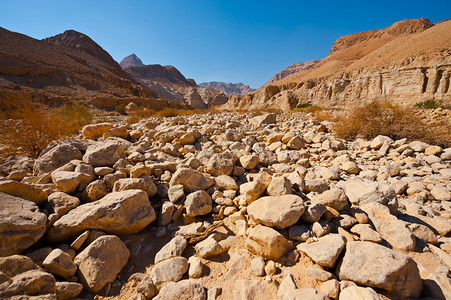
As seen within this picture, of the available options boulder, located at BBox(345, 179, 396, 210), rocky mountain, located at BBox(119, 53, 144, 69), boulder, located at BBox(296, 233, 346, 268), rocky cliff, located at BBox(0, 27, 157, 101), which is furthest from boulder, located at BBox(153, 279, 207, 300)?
rocky mountain, located at BBox(119, 53, 144, 69)

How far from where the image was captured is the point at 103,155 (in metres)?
2.47

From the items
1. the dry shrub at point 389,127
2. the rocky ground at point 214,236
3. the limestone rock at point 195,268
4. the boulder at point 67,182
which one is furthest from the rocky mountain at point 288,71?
the limestone rock at point 195,268

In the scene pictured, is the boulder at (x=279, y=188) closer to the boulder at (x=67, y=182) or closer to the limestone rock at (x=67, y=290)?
the limestone rock at (x=67, y=290)

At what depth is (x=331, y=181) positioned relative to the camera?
2.45 metres

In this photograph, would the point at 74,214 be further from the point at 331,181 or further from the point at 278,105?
the point at 278,105

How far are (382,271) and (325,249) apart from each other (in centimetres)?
30

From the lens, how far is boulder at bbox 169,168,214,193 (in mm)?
2119

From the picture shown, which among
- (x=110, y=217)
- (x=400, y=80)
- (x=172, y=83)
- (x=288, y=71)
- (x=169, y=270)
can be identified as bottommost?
(x=169, y=270)

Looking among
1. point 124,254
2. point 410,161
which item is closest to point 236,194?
point 124,254

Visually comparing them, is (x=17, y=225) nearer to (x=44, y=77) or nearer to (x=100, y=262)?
(x=100, y=262)

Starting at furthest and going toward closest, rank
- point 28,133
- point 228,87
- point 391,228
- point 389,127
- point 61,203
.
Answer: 1. point 228,87
2. point 389,127
3. point 28,133
4. point 61,203
5. point 391,228

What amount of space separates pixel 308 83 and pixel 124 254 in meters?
32.7

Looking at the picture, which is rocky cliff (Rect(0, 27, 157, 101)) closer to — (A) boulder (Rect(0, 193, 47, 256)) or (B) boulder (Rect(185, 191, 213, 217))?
(A) boulder (Rect(0, 193, 47, 256))

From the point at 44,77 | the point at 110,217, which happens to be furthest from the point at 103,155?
the point at 44,77
